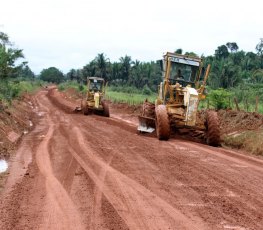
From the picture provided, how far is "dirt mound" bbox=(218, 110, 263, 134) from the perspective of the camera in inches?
679

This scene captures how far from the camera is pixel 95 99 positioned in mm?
27188

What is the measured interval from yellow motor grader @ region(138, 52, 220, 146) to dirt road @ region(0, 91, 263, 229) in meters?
1.57

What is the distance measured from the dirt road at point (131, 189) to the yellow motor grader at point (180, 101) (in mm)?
1574

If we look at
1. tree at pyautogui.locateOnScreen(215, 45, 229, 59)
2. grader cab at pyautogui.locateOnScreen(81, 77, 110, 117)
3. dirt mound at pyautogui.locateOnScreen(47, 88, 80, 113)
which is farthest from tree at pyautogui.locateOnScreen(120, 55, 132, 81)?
grader cab at pyautogui.locateOnScreen(81, 77, 110, 117)

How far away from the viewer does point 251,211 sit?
6.59 metres

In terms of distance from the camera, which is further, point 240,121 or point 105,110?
point 105,110

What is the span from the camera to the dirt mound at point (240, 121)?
17.2 m

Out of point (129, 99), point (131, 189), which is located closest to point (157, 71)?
point (129, 99)

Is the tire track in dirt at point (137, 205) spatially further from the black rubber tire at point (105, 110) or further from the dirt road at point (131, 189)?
the black rubber tire at point (105, 110)

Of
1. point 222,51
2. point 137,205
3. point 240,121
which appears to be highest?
point 222,51

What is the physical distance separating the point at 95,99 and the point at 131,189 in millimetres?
19797

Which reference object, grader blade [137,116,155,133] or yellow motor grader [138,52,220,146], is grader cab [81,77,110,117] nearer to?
grader blade [137,116,155,133]

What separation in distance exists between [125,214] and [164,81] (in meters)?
9.82

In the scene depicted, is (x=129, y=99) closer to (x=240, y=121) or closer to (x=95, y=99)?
(x=95, y=99)
